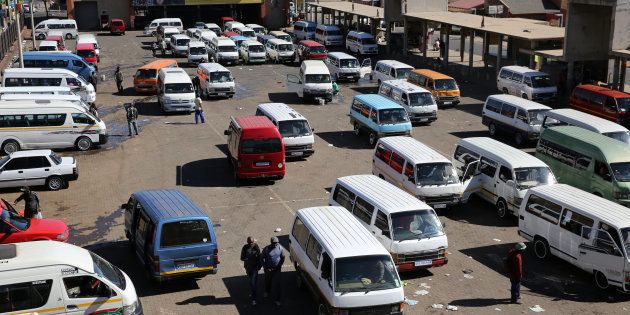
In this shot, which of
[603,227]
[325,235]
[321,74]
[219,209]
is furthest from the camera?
[321,74]

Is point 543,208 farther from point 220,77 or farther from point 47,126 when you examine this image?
point 220,77

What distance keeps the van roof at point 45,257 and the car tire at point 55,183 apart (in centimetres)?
1132

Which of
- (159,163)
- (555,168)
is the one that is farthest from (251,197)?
(555,168)

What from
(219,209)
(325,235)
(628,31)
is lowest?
(219,209)

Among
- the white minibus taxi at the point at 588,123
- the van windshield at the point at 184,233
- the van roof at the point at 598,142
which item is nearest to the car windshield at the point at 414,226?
the van windshield at the point at 184,233

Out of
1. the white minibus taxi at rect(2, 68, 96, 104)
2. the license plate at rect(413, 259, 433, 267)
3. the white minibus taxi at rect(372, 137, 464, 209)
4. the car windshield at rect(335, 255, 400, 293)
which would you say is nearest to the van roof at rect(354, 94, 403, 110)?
the white minibus taxi at rect(372, 137, 464, 209)

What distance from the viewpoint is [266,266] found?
16.9 meters

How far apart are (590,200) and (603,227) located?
1.61m

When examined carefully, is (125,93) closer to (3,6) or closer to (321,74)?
(321,74)

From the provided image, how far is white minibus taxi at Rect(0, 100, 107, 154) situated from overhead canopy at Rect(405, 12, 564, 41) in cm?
2555

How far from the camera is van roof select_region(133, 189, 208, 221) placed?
57.8ft

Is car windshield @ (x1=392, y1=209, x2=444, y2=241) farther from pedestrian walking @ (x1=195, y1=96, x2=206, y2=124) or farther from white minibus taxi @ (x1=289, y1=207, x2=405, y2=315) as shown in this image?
pedestrian walking @ (x1=195, y1=96, x2=206, y2=124)

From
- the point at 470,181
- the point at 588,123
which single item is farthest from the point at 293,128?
the point at 588,123

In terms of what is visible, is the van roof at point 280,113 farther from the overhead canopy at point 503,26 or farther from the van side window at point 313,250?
the overhead canopy at point 503,26
